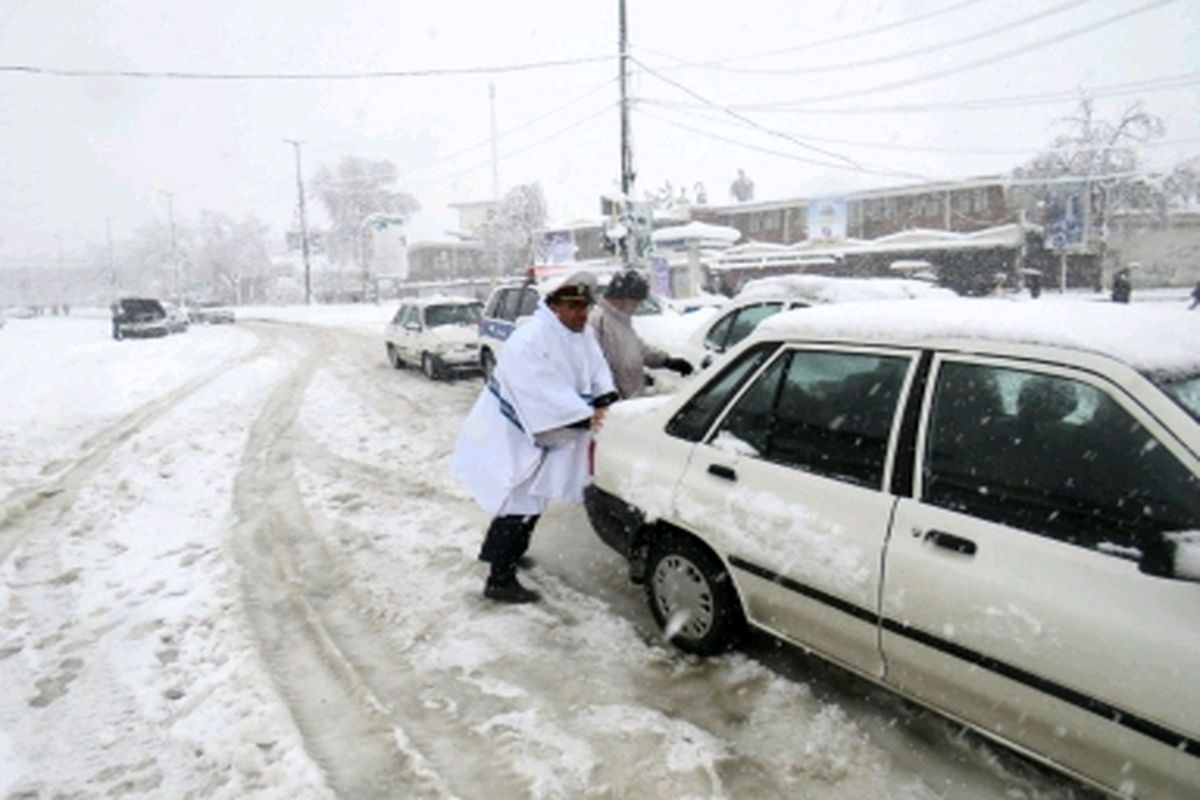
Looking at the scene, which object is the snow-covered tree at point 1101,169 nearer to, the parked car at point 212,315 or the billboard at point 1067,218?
the billboard at point 1067,218

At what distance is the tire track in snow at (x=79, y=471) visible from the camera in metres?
5.64

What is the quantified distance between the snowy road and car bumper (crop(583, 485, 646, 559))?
45cm

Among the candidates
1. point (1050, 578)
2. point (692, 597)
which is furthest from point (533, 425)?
point (1050, 578)

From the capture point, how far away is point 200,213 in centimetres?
9894

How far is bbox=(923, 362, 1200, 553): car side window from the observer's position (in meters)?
2.10

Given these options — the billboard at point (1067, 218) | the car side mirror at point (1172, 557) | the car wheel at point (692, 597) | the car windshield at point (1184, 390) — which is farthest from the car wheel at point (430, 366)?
the billboard at point (1067, 218)

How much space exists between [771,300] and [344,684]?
509 cm

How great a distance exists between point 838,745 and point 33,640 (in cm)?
389

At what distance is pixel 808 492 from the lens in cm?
282

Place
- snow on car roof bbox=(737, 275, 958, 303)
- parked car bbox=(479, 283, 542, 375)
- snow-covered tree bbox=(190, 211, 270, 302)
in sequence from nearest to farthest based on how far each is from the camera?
snow on car roof bbox=(737, 275, 958, 303)
parked car bbox=(479, 283, 542, 375)
snow-covered tree bbox=(190, 211, 270, 302)

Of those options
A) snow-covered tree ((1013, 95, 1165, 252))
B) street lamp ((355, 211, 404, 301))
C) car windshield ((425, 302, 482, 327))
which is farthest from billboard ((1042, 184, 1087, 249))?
street lamp ((355, 211, 404, 301))

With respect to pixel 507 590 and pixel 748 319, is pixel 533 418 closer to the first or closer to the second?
pixel 507 590

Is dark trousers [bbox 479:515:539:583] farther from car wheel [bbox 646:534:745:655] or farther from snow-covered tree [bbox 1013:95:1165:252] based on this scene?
snow-covered tree [bbox 1013:95:1165:252]

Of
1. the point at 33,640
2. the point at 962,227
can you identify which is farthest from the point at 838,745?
the point at 962,227
